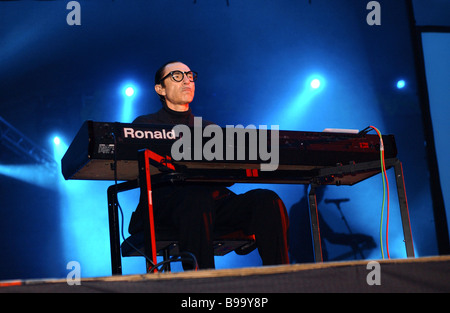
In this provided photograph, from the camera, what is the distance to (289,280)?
875 mm

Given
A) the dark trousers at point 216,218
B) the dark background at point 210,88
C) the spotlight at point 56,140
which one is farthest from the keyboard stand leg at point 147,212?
the spotlight at point 56,140

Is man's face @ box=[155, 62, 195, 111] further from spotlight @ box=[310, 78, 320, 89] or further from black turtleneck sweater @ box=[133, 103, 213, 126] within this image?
spotlight @ box=[310, 78, 320, 89]

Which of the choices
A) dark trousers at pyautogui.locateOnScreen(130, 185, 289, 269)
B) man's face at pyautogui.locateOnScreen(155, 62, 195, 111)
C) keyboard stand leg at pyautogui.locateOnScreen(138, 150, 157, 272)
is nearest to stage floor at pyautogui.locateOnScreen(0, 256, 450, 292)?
keyboard stand leg at pyautogui.locateOnScreen(138, 150, 157, 272)

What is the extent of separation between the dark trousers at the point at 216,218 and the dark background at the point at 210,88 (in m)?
1.79

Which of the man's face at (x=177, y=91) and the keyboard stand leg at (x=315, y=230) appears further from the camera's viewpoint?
the man's face at (x=177, y=91)

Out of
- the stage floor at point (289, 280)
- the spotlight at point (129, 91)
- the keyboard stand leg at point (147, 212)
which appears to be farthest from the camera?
the spotlight at point (129, 91)

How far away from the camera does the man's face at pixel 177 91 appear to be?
7.58ft

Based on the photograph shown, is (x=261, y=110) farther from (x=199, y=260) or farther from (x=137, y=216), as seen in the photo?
(x=199, y=260)

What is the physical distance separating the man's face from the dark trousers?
1.78 feet

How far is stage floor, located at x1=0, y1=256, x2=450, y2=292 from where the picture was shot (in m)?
0.82

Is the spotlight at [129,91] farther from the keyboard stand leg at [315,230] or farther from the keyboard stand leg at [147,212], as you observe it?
the keyboard stand leg at [147,212]

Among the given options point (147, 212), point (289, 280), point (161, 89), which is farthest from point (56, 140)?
point (289, 280)

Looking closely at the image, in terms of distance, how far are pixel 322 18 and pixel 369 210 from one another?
1.66m

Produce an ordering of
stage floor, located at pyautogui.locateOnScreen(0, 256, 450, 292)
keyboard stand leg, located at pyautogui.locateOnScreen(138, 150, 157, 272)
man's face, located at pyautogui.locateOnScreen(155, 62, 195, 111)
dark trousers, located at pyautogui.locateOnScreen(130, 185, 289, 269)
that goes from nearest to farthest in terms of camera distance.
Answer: stage floor, located at pyautogui.locateOnScreen(0, 256, 450, 292) < keyboard stand leg, located at pyautogui.locateOnScreen(138, 150, 157, 272) < dark trousers, located at pyautogui.locateOnScreen(130, 185, 289, 269) < man's face, located at pyautogui.locateOnScreen(155, 62, 195, 111)
